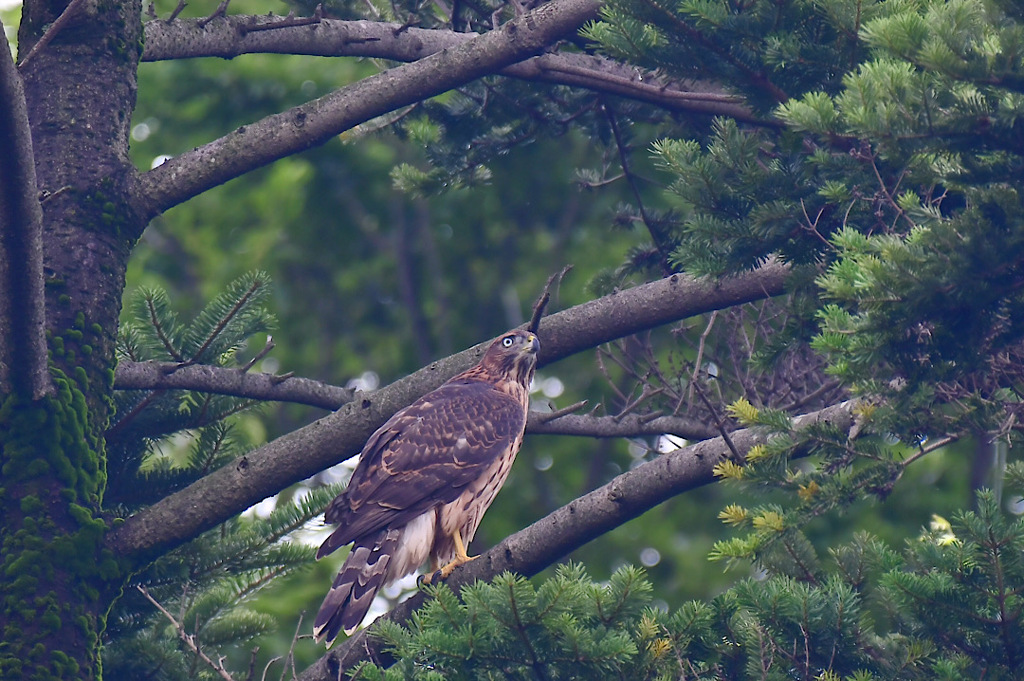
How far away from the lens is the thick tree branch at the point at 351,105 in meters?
4.92

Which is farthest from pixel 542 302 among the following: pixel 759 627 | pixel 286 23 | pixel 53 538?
pixel 53 538

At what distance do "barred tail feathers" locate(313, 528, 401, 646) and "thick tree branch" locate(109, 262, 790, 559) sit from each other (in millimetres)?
725

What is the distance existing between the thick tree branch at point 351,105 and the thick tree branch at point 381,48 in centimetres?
24

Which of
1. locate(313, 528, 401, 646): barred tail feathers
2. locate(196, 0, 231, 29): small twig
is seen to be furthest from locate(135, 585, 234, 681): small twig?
locate(196, 0, 231, 29): small twig

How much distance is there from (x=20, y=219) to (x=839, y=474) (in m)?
2.74

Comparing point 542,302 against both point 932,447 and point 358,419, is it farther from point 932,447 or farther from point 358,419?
point 932,447

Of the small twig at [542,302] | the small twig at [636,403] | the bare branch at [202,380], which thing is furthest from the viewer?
the small twig at [636,403]

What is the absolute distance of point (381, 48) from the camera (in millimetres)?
5520

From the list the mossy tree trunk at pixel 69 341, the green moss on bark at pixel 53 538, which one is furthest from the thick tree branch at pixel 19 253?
the green moss on bark at pixel 53 538

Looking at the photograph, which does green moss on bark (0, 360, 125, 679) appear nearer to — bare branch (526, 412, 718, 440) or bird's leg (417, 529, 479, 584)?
bird's leg (417, 529, 479, 584)

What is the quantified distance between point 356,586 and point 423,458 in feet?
2.48

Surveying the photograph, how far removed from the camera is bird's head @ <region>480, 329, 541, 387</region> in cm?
622

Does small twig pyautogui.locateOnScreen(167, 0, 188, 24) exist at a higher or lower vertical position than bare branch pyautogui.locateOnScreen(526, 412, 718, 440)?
higher

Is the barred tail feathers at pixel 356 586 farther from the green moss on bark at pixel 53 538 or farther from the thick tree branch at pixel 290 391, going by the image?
the green moss on bark at pixel 53 538
